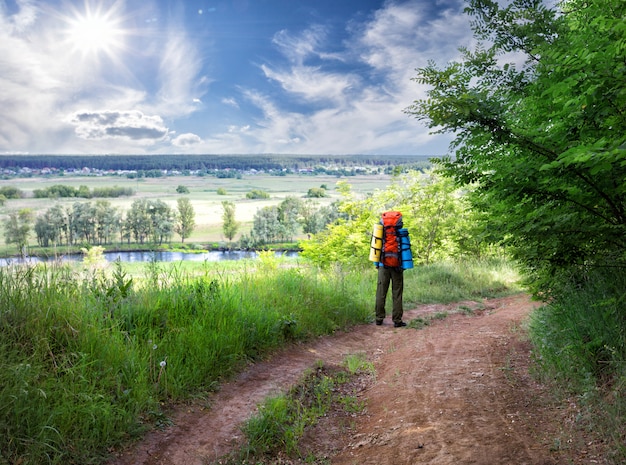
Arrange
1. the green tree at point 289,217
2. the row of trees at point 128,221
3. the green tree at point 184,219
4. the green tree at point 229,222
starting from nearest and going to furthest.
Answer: the row of trees at point 128,221 → the green tree at point 289,217 → the green tree at point 184,219 → the green tree at point 229,222

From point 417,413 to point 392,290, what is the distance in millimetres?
4863

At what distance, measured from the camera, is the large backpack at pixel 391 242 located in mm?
9633

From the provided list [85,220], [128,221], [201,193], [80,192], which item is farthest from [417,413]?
[201,193]

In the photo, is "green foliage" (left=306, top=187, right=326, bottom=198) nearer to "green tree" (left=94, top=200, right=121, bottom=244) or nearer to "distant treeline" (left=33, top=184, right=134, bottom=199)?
"green tree" (left=94, top=200, right=121, bottom=244)

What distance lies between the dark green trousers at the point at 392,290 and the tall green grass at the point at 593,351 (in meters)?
3.45

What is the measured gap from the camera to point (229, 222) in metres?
66.6

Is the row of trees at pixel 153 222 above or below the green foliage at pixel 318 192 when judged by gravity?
below

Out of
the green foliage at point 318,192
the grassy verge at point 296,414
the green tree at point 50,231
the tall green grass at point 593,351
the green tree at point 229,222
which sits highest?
the green foliage at point 318,192

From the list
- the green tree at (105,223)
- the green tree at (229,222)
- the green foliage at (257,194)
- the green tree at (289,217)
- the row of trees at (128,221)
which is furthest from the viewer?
the green foliage at (257,194)

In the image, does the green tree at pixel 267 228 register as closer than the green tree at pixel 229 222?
Yes

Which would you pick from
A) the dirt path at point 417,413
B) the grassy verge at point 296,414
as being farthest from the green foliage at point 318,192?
the grassy verge at point 296,414

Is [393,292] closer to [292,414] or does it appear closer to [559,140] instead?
[292,414]

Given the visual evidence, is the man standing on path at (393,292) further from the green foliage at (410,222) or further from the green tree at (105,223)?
the green tree at (105,223)

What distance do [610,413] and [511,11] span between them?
6458 mm
